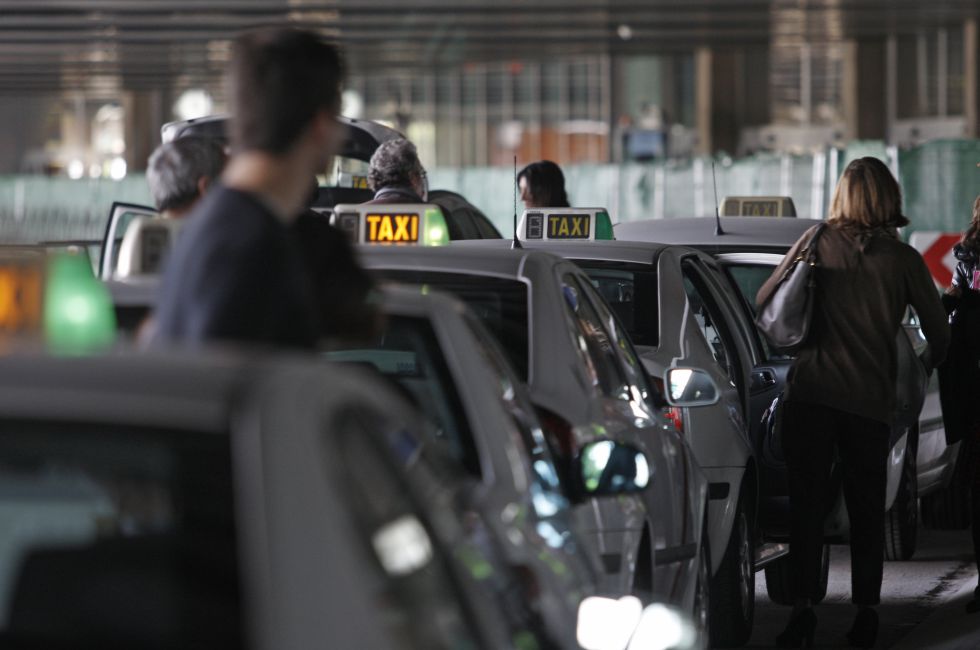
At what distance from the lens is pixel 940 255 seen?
16.3m

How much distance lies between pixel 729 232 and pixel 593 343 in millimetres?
4406

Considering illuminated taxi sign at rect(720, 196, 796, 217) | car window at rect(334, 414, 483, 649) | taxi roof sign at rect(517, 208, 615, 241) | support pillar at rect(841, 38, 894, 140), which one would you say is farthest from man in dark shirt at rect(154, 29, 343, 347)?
support pillar at rect(841, 38, 894, 140)

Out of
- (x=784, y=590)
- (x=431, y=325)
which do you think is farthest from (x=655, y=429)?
(x=784, y=590)

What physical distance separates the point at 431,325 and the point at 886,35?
35.3m

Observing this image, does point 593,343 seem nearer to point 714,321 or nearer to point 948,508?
point 714,321

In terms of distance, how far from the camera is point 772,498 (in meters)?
8.91

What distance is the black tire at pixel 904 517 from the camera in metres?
10.5

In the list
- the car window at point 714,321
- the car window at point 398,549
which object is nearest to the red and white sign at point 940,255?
the car window at point 714,321

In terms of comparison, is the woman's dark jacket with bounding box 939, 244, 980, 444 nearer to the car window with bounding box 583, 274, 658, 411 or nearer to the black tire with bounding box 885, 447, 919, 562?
the black tire with bounding box 885, 447, 919, 562

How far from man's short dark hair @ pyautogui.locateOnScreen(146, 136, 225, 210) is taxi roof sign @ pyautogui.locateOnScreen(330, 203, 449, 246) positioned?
165 cm

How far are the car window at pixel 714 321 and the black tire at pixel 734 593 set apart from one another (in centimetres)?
90

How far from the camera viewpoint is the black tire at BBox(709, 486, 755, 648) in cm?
785

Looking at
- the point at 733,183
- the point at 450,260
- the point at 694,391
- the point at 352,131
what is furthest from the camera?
the point at 733,183

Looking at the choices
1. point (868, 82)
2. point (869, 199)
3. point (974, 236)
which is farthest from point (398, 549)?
point (868, 82)
